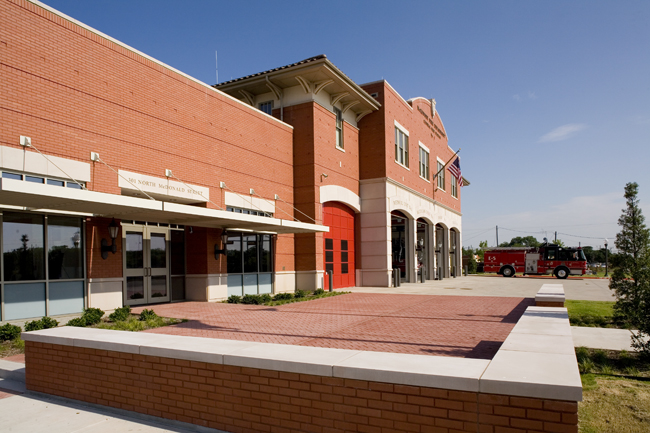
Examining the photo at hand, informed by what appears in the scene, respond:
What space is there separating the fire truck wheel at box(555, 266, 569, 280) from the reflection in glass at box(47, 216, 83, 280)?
38.6 metres

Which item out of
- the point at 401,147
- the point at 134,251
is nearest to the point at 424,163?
the point at 401,147

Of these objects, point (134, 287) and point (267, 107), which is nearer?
point (134, 287)

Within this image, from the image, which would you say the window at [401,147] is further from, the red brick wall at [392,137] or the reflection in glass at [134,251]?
the reflection in glass at [134,251]

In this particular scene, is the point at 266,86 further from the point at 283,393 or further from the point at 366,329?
the point at 283,393

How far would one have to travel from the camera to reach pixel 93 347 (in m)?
6.35

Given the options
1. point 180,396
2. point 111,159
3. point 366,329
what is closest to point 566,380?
point 180,396

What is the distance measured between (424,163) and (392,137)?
28.6ft

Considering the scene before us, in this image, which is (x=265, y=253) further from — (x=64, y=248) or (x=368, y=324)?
(x=368, y=324)

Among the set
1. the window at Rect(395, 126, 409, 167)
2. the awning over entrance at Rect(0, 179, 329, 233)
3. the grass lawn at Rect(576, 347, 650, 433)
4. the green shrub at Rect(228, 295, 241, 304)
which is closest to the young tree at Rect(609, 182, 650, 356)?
the grass lawn at Rect(576, 347, 650, 433)

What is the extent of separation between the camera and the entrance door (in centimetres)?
1590

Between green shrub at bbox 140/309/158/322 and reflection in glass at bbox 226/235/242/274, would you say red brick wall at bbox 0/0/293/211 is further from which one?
green shrub at bbox 140/309/158/322

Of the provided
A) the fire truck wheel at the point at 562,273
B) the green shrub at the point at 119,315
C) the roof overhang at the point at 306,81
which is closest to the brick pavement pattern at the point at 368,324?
the green shrub at the point at 119,315

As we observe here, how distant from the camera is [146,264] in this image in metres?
16.6

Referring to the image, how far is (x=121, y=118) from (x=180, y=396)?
11.5m
